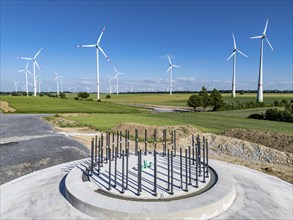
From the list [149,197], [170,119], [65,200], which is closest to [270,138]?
[149,197]

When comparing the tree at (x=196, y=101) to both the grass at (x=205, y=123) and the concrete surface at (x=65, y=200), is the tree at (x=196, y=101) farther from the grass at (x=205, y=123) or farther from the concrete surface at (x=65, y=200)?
the concrete surface at (x=65, y=200)

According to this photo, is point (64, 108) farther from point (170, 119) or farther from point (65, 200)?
point (65, 200)

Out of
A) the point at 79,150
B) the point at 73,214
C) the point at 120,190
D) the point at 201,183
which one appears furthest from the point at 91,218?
the point at 79,150

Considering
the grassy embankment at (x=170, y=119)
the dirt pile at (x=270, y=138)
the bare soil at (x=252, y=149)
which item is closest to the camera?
the bare soil at (x=252, y=149)

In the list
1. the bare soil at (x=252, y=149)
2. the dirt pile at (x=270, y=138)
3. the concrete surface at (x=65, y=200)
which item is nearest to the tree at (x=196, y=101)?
the bare soil at (x=252, y=149)

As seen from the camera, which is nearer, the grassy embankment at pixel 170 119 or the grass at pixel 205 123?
the grass at pixel 205 123

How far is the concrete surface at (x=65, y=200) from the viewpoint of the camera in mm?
8773

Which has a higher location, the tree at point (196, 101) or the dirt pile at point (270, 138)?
the tree at point (196, 101)

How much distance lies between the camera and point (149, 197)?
933cm

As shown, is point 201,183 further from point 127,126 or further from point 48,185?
point 127,126

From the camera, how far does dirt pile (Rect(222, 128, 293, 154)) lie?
22423 mm

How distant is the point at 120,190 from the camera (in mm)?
9977

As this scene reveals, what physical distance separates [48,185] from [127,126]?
21.2 metres

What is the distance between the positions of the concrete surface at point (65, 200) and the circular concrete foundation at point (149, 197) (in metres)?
0.32
